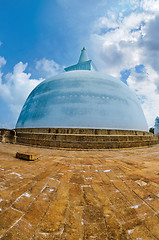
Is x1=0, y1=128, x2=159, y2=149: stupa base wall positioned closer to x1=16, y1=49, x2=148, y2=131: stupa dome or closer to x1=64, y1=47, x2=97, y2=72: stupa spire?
x1=16, y1=49, x2=148, y2=131: stupa dome

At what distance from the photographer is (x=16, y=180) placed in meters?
2.08

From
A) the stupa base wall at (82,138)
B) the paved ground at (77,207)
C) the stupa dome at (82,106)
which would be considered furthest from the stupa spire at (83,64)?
the paved ground at (77,207)

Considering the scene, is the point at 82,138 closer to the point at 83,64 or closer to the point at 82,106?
the point at 82,106

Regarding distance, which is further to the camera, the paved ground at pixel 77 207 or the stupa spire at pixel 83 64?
the stupa spire at pixel 83 64

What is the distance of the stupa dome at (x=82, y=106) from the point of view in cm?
760

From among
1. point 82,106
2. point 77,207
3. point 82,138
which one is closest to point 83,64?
point 82,106

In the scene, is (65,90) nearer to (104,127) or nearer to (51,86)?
(51,86)

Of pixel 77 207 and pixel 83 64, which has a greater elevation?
pixel 83 64

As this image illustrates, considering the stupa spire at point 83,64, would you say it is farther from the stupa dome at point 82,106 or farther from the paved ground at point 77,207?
the paved ground at point 77,207

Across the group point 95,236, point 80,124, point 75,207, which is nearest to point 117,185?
point 75,207

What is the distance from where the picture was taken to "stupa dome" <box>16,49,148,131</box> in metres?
7.60

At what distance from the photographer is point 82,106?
25.6 ft

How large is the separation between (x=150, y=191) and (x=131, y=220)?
2.97ft

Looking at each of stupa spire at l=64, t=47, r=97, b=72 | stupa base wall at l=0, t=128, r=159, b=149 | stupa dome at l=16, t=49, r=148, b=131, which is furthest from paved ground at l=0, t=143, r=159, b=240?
stupa spire at l=64, t=47, r=97, b=72
